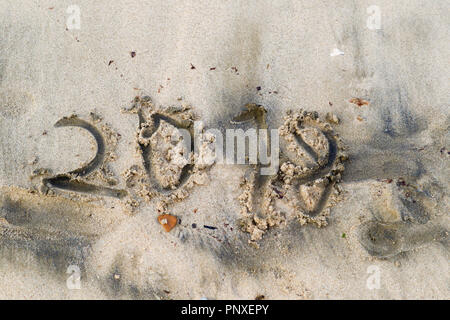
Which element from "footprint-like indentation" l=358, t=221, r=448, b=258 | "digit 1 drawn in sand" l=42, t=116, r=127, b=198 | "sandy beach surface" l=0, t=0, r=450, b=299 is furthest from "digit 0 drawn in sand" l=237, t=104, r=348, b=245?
"digit 1 drawn in sand" l=42, t=116, r=127, b=198

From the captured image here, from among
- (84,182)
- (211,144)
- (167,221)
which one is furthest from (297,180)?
(84,182)

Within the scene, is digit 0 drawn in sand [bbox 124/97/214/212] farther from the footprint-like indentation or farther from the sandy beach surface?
the footprint-like indentation

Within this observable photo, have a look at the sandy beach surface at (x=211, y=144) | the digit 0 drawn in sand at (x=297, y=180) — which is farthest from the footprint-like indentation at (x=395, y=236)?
the digit 0 drawn in sand at (x=297, y=180)

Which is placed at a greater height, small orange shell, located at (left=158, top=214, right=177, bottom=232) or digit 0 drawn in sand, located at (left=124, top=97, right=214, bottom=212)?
digit 0 drawn in sand, located at (left=124, top=97, right=214, bottom=212)
